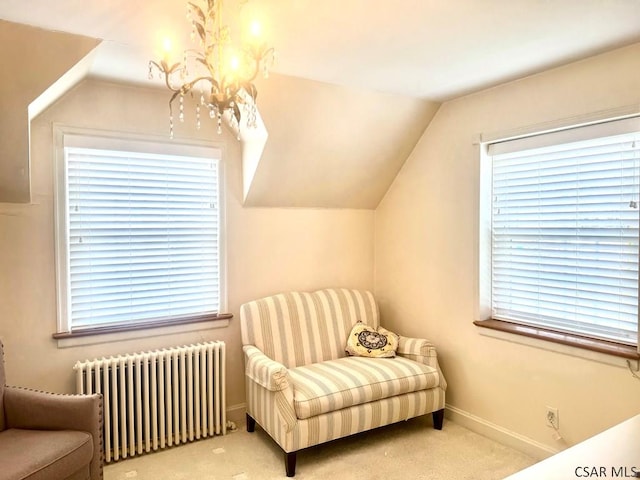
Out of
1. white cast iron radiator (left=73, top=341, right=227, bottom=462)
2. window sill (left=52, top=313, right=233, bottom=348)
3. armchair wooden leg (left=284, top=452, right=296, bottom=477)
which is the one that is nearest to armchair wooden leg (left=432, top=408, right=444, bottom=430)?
armchair wooden leg (left=284, top=452, right=296, bottom=477)

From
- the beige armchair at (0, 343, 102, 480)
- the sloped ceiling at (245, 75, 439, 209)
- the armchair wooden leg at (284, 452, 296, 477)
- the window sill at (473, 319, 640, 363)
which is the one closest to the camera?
the beige armchair at (0, 343, 102, 480)

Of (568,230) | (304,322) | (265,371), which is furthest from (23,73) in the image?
(568,230)

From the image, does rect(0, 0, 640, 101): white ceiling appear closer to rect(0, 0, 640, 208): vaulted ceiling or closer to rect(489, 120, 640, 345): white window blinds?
rect(0, 0, 640, 208): vaulted ceiling

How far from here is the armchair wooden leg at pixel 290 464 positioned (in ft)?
8.79

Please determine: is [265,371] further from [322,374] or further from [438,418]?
[438,418]

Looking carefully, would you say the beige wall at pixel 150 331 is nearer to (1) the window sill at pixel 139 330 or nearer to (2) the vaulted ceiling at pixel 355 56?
(1) the window sill at pixel 139 330

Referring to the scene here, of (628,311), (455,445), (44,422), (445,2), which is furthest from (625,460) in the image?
(44,422)

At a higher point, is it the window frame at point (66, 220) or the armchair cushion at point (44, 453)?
the window frame at point (66, 220)

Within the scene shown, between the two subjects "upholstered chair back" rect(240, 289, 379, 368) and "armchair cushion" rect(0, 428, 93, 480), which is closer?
"armchair cushion" rect(0, 428, 93, 480)

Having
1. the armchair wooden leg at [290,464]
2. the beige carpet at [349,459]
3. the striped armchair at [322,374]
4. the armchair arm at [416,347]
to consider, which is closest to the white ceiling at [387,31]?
the striped armchair at [322,374]

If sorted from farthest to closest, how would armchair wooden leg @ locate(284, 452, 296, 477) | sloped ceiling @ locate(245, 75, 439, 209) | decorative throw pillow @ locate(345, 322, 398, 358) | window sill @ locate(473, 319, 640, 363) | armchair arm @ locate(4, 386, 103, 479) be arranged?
decorative throw pillow @ locate(345, 322, 398, 358) < sloped ceiling @ locate(245, 75, 439, 209) < armchair wooden leg @ locate(284, 452, 296, 477) < window sill @ locate(473, 319, 640, 363) < armchair arm @ locate(4, 386, 103, 479)

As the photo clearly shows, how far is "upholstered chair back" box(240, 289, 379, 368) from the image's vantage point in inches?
129

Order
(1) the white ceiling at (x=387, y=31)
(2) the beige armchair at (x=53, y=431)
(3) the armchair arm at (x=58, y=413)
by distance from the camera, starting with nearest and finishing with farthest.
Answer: (1) the white ceiling at (x=387, y=31) < (2) the beige armchair at (x=53, y=431) < (3) the armchair arm at (x=58, y=413)

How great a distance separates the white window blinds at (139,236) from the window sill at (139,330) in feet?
0.22
